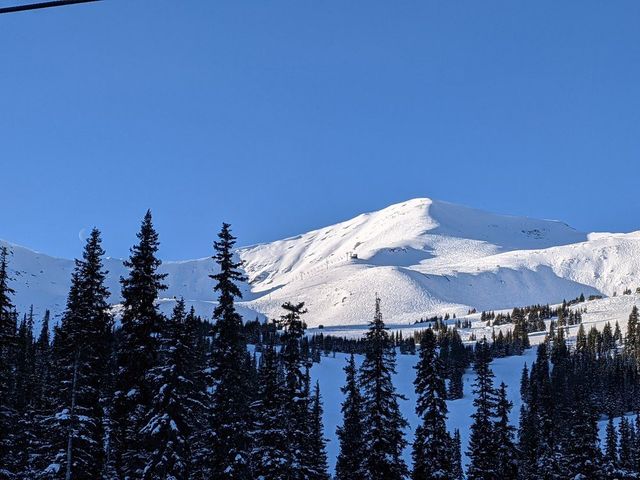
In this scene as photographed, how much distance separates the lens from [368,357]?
48.6 m

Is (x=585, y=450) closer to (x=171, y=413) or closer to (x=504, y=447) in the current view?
(x=504, y=447)

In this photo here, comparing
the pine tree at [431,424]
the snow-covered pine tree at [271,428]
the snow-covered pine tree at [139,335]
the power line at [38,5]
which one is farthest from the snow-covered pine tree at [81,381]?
the power line at [38,5]

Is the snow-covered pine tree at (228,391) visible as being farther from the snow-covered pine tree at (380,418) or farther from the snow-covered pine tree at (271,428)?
the snow-covered pine tree at (380,418)

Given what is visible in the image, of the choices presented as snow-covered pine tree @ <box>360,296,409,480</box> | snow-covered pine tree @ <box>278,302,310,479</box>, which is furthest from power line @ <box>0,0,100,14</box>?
snow-covered pine tree @ <box>360,296,409,480</box>

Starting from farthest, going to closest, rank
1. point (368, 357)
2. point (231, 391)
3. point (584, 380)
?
point (584, 380) < point (368, 357) < point (231, 391)

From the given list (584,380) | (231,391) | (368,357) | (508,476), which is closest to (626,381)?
(584,380)

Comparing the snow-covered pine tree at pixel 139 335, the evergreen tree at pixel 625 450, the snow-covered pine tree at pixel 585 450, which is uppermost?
the snow-covered pine tree at pixel 139 335

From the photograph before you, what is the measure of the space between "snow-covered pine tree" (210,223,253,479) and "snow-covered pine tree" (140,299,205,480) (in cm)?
230

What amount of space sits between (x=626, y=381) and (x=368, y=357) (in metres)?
148

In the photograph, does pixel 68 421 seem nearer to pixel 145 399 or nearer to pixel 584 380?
pixel 145 399

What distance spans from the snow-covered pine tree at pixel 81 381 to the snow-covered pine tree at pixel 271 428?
376 inches

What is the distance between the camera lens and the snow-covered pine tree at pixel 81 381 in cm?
3709

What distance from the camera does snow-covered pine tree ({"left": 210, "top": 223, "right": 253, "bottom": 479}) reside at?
39719mm

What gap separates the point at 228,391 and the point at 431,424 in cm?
1767
